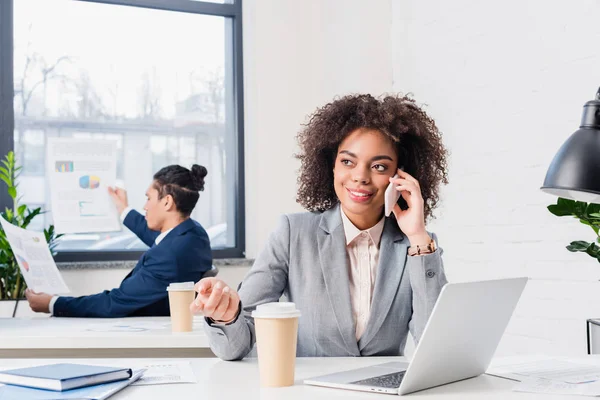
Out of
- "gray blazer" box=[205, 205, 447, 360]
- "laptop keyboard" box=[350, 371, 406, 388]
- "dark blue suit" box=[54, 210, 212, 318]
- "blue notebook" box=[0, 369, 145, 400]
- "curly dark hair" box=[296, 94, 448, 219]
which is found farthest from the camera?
"dark blue suit" box=[54, 210, 212, 318]

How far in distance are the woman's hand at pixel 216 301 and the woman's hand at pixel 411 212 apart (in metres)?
0.46

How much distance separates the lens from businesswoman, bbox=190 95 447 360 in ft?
5.73

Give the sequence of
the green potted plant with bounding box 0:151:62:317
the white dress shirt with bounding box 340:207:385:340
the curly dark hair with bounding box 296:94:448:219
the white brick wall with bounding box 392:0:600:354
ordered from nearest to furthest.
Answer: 1. the white dress shirt with bounding box 340:207:385:340
2. the curly dark hair with bounding box 296:94:448:219
3. the white brick wall with bounding box 392:0:600:354
4. the green potted plant with bounding box 0:151:62:317

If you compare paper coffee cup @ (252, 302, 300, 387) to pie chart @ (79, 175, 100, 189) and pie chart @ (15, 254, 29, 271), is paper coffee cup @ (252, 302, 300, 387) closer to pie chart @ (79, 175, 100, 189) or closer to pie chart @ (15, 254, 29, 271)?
pie chart @ (15, 254, 29, 271)

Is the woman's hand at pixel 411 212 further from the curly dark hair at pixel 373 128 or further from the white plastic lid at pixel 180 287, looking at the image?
the white plastic lid at pixel 180 287

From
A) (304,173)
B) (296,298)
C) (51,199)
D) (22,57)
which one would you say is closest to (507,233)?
(304,173)

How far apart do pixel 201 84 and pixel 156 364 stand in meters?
2.88

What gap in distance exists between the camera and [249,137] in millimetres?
4113

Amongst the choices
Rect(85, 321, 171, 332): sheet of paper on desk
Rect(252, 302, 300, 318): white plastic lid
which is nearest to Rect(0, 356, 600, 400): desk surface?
Rect(252, 302, 300, 318): white plastic lid

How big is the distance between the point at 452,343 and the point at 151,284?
6.31 ft

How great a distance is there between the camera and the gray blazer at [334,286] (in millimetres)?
1695

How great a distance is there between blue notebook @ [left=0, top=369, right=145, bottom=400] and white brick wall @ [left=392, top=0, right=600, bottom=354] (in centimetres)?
164

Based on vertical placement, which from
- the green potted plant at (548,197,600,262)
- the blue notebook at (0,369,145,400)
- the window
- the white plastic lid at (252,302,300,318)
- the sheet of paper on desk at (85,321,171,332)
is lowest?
the sheet of paper on desk at (85,321,171,332)

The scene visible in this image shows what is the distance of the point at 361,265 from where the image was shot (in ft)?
6.10
